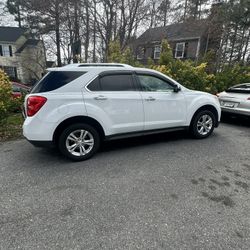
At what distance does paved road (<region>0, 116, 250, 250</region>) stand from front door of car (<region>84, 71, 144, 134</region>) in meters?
0.65

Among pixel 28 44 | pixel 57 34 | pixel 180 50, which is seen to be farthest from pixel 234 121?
pixel 28 44

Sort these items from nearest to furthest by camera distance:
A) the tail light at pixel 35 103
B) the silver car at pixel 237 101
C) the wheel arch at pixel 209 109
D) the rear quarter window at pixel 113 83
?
the tail light at pixel 35 103, the rear quarter window at pixel 113 83, the wheel arch at pixel 209 109, the silver car at pixel 237 101

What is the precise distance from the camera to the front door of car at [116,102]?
149 inches

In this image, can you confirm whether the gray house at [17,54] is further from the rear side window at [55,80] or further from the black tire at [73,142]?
the black tire at [73,142]

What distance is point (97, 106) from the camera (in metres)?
3.80

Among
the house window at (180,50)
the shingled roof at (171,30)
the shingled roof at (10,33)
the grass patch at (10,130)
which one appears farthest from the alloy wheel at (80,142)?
the shingled roof at (10,33)

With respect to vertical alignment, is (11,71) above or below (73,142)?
above

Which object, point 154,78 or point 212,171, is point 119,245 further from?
point 154,78

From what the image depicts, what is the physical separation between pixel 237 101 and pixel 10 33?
30.6 metres

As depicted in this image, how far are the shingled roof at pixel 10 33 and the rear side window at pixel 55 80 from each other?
1099 inches

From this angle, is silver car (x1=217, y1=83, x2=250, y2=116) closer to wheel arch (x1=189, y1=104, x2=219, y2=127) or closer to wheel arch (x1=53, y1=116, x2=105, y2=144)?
wheel arch (x1=189, y1=104, x2=219, y2=127)

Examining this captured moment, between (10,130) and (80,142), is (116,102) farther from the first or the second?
(10,130)

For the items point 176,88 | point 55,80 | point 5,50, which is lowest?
point 176,88

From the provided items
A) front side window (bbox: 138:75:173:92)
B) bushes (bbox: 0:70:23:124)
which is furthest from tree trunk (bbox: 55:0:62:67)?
front side window (bbox: 138:75:173:92)
